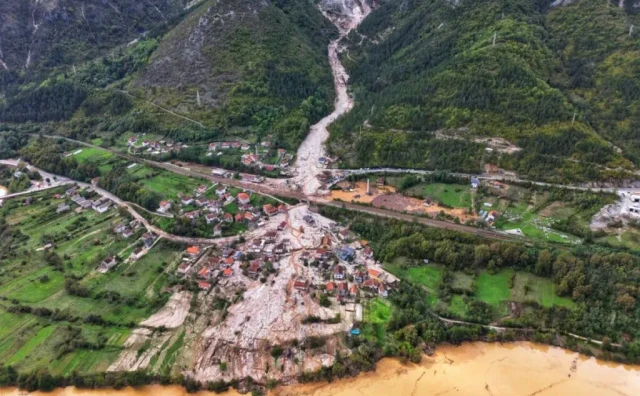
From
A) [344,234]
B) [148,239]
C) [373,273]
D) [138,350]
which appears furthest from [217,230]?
[373,273]

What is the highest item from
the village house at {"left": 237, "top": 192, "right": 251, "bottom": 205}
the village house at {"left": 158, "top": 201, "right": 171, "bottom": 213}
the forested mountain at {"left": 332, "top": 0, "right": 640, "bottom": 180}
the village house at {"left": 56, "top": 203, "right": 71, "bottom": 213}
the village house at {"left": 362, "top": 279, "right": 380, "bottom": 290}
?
the forested mountain at {"left": 332, "top": 0, "right": 640, "bottom": 180}

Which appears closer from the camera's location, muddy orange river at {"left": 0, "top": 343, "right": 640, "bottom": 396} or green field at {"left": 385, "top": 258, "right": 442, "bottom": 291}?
muddy orange river at {"left": 0, "top": 343, "right": 640, "bottom": 396}

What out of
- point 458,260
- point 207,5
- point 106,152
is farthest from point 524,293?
point 207,5

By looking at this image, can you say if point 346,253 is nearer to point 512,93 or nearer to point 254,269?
point 254,269

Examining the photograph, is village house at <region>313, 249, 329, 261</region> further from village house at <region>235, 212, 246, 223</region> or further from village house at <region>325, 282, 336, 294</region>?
village house at <region>235, 212, 246, 223</region>

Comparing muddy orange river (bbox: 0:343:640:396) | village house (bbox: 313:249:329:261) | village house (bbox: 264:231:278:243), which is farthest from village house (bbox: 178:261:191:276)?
village house (bbox: 313:249:329:261)
